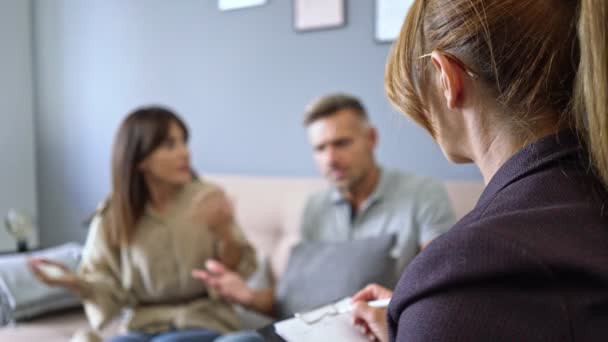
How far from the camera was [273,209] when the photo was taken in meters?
2.08

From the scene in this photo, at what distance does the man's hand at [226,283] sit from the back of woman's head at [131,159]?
28 centimetres

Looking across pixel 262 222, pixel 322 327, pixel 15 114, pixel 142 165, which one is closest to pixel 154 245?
pixel 142 165

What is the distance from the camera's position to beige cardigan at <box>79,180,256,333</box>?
1658mm

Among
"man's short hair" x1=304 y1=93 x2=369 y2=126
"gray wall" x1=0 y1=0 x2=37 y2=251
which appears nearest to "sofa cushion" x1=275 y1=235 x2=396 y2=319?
"man's short hair" x1=304 y1=93 x2=369 y2=126

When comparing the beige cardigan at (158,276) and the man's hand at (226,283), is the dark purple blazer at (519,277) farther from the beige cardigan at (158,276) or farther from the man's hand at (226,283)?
the beige cardigan at (158,276)

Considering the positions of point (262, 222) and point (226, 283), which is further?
point (262, 222)

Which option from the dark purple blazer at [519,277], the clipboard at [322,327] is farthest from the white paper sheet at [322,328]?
the dark purple blazer at [519,277]

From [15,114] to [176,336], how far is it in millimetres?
2185

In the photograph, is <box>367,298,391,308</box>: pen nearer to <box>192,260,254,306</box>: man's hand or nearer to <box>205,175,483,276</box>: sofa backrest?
<box>192,260,254,306</box>: man's hand

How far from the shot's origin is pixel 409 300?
0.53m

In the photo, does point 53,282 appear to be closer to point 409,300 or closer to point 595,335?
point 409,300

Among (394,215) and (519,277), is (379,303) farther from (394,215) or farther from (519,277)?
(394,215)

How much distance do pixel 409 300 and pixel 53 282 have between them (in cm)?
137

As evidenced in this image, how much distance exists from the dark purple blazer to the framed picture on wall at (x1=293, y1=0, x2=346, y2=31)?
1702 mm
